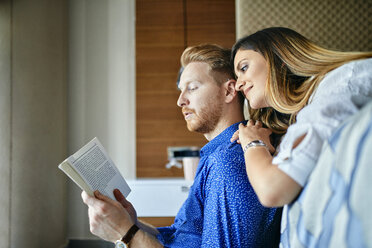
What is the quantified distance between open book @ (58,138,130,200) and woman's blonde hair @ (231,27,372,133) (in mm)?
546

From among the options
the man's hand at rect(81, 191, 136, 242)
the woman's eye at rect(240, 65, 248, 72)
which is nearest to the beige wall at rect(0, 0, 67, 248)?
the man's hand at rect(81, 191, 136, 242)

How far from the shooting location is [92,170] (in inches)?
36.7

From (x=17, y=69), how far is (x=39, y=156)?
66 cm

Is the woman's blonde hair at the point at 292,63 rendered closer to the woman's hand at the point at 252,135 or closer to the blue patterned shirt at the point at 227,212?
the woman's hand at the point at 252,135

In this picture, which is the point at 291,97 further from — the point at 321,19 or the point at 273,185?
the point at 321,19

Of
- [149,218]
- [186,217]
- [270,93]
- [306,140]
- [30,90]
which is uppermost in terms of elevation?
[30,90]

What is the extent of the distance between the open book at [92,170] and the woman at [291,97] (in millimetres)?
435

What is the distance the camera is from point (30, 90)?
2344mm

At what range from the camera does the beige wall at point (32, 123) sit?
83.7 inches

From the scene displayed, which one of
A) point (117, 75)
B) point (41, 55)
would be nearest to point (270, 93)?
point (41, 55)

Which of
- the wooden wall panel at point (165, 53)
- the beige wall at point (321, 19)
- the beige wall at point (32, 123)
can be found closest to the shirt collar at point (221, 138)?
the beige wall at point (321, 19)

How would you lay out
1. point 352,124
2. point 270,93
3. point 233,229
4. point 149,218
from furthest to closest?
point 149,218 < point 270,93 < point 233,229 < point 352,124

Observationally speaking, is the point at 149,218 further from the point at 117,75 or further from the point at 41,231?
the point at 117,75

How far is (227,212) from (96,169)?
40 centimetres
